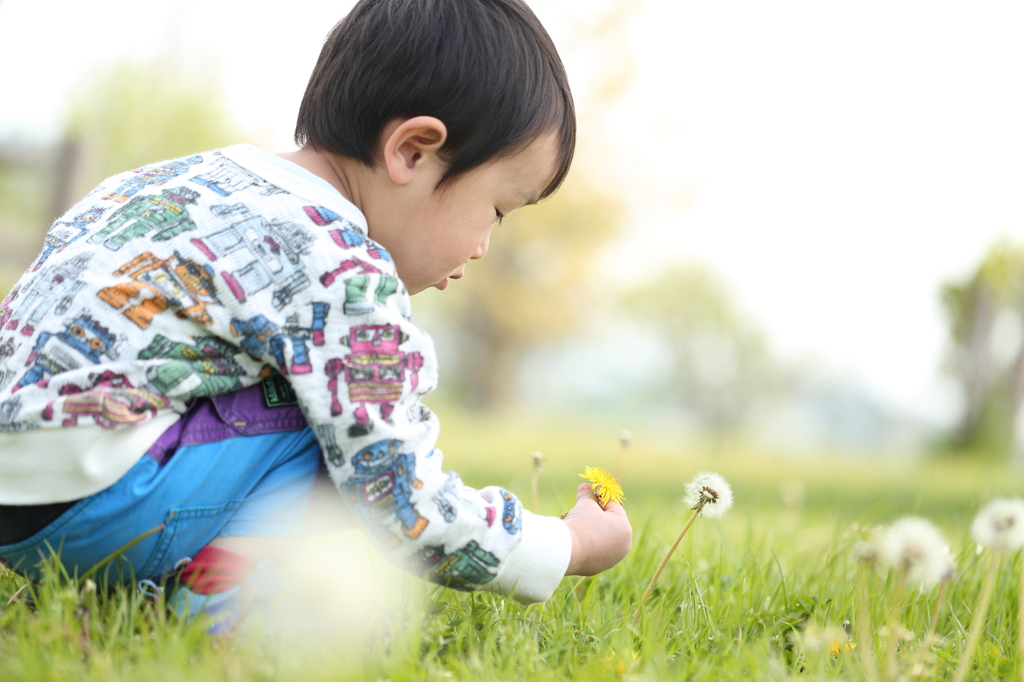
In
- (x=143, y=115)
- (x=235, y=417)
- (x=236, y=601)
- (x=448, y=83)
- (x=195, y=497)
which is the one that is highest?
(x=448, y=83)

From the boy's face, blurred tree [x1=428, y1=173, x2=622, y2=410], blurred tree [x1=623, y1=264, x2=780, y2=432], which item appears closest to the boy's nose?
the boy's face

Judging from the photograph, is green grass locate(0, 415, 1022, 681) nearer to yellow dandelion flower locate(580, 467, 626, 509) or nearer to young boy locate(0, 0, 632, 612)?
young boy locate(0, 0, 632, 612)

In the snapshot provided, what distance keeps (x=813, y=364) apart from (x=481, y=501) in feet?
68.6

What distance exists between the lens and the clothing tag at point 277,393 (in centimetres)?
134

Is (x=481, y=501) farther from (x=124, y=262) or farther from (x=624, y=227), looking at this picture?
(x=624, y=227)

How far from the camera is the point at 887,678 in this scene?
1123 millimetres

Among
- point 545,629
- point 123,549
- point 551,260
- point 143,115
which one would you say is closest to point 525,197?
point 545,629

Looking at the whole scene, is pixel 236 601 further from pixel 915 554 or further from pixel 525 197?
pixel 915 554

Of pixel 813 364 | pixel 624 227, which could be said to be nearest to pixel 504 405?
pixel 624 227

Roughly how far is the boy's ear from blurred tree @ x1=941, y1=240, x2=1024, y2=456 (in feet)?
33.1

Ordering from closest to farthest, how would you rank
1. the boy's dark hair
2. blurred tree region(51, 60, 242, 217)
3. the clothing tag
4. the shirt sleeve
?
the shirt sleeve → the clothing tag → the boy's dark hair → blurred tree region(51, 60, 242, 217)

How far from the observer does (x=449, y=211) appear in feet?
4.96

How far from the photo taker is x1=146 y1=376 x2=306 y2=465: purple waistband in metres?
1.29

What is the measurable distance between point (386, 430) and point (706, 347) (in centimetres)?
2030
